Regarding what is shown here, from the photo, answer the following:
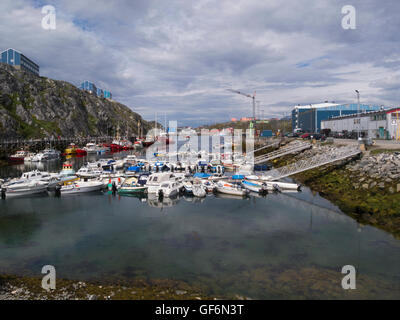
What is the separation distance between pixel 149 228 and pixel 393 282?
755 inches

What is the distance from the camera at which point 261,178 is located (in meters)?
44.9

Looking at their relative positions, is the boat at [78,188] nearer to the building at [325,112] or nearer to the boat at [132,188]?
the boat at [132,188]

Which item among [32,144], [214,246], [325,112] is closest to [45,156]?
[32,144]

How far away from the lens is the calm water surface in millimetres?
17266

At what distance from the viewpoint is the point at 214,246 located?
2256 centimetres

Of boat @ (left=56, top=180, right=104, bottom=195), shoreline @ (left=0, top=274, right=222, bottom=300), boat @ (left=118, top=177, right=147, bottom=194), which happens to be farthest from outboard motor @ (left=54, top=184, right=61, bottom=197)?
shoreline @ (left=0, top=274, right=222, bottom=300)

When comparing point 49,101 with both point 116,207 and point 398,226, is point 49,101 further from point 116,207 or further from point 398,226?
point 398,226

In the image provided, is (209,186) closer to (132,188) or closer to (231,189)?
(231,189)

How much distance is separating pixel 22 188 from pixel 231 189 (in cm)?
2954

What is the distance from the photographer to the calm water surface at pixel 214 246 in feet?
56.6

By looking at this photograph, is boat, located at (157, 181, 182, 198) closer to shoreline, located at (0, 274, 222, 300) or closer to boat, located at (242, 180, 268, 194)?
boat, located at (242, 180, 268, 194)

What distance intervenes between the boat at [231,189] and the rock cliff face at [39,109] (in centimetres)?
10380

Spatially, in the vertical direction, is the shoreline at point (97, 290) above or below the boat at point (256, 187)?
below

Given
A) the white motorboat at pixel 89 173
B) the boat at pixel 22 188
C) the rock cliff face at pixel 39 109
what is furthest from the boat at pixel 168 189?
the rock cliff face at pixel 39 109
